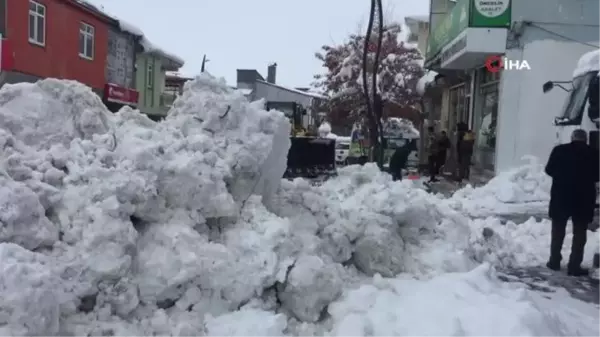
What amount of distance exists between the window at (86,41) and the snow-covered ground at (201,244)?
21.1 metres

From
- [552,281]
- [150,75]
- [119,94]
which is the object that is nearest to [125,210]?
[552,281]

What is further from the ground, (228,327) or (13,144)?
(13,144)

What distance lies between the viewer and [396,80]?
3359 cm

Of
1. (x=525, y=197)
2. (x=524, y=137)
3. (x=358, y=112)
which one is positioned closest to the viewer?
(x=525, y=197)

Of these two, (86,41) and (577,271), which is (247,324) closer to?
(577,271)

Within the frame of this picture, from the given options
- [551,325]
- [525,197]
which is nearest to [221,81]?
[551,325]

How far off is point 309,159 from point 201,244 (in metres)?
11.4

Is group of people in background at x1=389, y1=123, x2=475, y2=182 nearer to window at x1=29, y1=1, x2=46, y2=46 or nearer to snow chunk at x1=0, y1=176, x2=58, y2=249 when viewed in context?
Result: window at x1=29, y1=1, x2=46, y2=46

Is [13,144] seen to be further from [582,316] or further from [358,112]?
[358,112]

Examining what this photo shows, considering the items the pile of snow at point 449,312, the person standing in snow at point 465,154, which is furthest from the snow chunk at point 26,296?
the person standing in snow at point 465,154

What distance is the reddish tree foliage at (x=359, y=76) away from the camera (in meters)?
33.1

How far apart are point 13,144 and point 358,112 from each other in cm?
2830

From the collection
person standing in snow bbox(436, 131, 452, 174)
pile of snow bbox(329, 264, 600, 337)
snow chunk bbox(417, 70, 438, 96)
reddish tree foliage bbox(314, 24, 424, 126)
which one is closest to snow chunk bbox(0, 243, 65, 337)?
pile of snow bbox(329, 264, 600, 337)

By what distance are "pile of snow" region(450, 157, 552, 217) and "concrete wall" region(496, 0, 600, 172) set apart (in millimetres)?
1223
